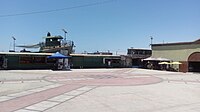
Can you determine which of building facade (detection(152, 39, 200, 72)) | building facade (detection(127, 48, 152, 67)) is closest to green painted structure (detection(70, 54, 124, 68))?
building facade (detection(127, 48, 152, 67))

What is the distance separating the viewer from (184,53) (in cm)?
4512

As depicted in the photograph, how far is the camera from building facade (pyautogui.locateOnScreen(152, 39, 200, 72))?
43344 mm

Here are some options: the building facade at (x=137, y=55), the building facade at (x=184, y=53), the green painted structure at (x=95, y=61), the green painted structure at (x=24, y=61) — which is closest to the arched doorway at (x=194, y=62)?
the building facade at (x=184, y=53)

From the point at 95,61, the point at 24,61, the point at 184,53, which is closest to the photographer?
the point at 24,61

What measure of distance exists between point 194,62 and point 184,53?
7.41ft

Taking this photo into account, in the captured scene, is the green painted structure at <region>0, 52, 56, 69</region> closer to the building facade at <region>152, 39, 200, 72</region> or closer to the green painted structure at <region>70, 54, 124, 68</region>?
the green painted structure at <region>70, 54, 124, 68</region>

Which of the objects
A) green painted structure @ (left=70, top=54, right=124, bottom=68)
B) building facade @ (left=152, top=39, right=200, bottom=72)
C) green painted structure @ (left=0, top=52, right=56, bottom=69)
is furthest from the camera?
green painted structure @ (left=70, top=54, right=124, bottom=68)

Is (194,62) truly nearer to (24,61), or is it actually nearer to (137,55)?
(137,55)

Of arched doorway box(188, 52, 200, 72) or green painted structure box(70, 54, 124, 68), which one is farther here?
green painted structure box(70, 54, 124, 68)

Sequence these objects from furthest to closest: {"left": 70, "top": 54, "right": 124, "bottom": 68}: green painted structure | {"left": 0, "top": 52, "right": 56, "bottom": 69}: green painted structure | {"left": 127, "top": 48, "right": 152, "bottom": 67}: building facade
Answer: {"left": 127, "top": 48, "right": 152, "bottom": 67}: building facade, {"left": 70, "top": 54, "right": 124, "bottom": 68}: green painted structure, {"left": 0, "top": 52, "right": 56, "bottom": 69}: green painted structure

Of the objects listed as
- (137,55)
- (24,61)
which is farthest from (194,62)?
(24,61)

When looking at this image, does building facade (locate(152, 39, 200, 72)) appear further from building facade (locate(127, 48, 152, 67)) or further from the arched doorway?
building facade (locate(127, 48, 152, 67))

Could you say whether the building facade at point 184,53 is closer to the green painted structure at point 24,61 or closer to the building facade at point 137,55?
the building facade at point 137,55

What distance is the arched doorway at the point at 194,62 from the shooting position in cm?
4308
